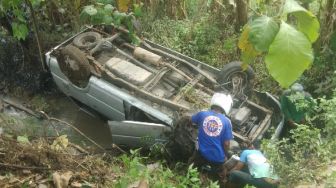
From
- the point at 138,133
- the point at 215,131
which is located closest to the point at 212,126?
the point at 215,131

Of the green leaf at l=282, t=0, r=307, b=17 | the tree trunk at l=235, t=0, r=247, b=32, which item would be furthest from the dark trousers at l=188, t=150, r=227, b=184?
the green leaf at l=282, t=0, r=307, b=17

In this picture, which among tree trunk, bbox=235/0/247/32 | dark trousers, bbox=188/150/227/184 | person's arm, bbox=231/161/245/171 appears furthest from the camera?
tree trunk, bbox=235/0/247/32

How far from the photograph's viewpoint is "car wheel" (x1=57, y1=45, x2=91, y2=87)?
21.3 ft

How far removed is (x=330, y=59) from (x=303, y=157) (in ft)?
11.8

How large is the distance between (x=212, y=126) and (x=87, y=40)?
2968mm

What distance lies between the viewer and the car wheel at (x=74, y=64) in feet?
21.3

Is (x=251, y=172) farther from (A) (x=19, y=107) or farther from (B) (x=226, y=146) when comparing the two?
(A) (x=19, y=107)

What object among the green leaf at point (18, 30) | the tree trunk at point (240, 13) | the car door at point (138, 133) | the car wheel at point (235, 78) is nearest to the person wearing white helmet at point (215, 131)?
the car door at point (138, 133)

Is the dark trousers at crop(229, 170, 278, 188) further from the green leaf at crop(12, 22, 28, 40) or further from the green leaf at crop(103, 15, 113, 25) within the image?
the green leaf at crop(12, 22, 28, 40)

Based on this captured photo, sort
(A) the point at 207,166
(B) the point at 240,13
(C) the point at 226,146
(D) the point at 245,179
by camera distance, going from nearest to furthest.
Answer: (D) the point at 245,179 < (C) the point at 226,146 < (A) the point at 207,166 < (B) the point at 240,13

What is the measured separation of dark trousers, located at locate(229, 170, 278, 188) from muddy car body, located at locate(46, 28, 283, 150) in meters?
0.80

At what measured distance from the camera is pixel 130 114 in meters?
6.49

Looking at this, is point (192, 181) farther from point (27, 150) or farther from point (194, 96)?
point (194, 96)

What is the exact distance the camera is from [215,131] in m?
5.54
